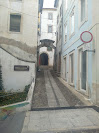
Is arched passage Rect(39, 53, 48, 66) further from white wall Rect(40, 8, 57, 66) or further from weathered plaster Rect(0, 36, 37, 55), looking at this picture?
weathered plaster Rect(0, 36, 37, 55)

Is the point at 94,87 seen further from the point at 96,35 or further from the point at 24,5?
the point at 24,5

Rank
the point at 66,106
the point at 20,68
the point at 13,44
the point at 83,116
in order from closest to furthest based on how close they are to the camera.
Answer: the point at 83,116, the point at 66,106, the point at 20,68, the point at 13,44

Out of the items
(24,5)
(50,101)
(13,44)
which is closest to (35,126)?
(50,101)

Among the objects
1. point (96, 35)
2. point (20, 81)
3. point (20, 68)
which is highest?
point (96, 35)

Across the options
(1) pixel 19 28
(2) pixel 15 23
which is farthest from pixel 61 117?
(2) pixel 15 23

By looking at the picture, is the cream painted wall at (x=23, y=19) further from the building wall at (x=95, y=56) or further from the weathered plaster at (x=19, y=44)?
the building wall at (x=95, y=56)

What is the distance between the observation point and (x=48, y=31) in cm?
2298

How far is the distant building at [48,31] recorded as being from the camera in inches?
881

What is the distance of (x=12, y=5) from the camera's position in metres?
9.75

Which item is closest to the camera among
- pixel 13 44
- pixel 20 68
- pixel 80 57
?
pixel 80 57

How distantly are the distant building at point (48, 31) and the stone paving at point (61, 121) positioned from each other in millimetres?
18467

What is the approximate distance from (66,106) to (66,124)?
138cm

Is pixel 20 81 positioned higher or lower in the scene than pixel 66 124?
higher

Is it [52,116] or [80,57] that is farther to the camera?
[80,57]
